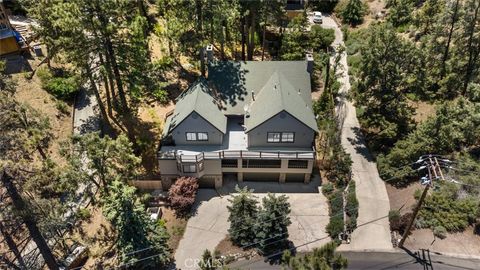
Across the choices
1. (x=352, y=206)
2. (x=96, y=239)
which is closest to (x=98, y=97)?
(x=96, y=239)

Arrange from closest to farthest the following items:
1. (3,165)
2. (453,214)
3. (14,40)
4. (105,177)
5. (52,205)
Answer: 1. (3,165)
2. (52,205)
3. (105,177)
4. (453,214)
5. (14,40)

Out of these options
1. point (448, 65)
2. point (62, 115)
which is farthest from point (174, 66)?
point (448, 65)

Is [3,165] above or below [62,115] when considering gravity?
above

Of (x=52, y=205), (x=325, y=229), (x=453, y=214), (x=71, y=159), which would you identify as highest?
(x=71, y=159)

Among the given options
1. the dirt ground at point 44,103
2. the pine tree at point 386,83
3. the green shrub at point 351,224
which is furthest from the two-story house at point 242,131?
the dirt ground at point 44,103

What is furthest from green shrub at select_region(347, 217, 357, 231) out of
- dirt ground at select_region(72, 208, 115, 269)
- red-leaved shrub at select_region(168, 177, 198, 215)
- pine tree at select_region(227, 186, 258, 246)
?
dirt ground at select_region(72, 208, 115, 269)

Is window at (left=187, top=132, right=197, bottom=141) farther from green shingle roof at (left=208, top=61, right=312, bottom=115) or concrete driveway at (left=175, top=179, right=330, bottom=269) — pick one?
concrete driveway at (left=175, top=179, right=330, bottom=269)

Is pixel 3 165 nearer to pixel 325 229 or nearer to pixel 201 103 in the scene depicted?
pixel 201 103
